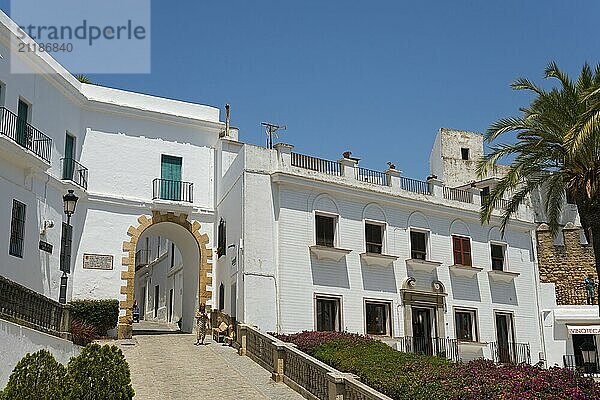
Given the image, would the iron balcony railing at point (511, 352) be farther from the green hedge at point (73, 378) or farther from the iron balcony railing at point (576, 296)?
the green hedge at point (73, 378)

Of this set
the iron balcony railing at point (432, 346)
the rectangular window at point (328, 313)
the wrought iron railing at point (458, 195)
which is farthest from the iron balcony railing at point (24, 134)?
the wrought iron railing at point (458, 195)

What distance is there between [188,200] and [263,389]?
463 inches

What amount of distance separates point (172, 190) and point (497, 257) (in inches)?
559

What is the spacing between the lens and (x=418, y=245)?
29.3 meters

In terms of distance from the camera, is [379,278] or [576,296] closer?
[379,278]

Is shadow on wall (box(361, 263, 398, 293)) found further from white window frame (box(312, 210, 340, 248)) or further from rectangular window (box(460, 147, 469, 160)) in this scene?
rectangular window (box(460, 147, 469, 160))

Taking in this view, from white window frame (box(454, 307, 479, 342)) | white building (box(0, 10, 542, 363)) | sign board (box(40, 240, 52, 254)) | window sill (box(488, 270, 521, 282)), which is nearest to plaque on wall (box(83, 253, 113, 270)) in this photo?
white building (box(0, 10, 542, 363))

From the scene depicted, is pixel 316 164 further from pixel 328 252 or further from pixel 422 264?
pixel 422 264

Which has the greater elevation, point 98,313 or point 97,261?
point 97,261

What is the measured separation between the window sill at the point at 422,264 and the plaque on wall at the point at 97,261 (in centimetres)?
1121

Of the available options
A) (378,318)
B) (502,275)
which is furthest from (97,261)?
(502,275)

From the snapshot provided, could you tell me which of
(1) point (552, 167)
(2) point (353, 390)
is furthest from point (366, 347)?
(1) point (552, 167)

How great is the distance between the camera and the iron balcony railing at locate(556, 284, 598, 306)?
3384cm

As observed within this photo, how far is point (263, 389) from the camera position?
58.5 feet
